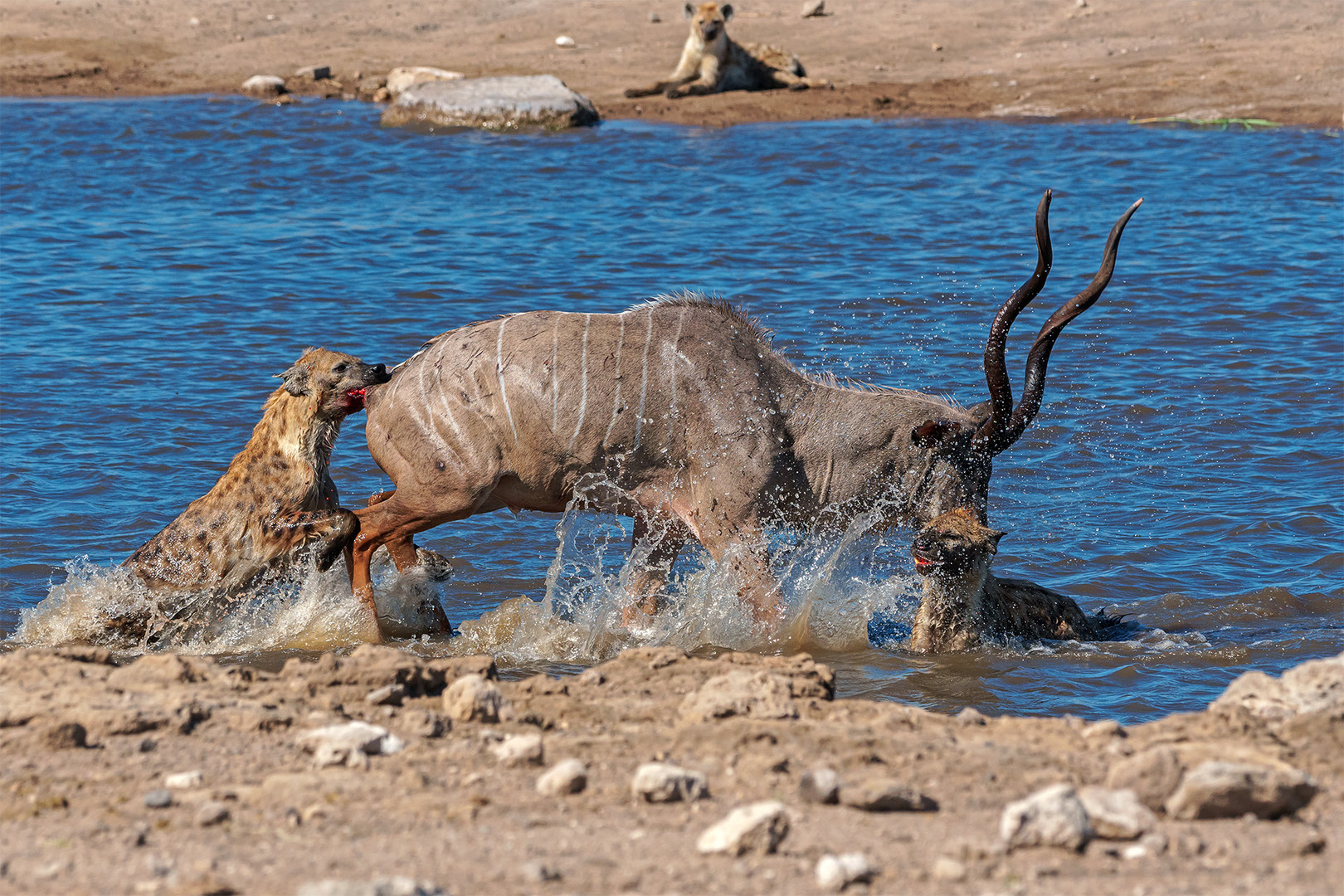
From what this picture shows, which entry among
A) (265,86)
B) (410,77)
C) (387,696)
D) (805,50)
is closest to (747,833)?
(387,696)

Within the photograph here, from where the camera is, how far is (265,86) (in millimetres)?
25688

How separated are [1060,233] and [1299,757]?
12.4 m

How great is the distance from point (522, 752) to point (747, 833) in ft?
3.48

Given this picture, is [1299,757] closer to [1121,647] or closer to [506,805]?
[506,805]

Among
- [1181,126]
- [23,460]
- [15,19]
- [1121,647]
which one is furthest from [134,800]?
[15,19]

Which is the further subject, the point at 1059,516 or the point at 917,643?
the point at 1059,516

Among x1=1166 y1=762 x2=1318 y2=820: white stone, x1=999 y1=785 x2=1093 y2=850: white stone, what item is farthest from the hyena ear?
x1=1166 y1=762 x2=1318 y2=820: white stone

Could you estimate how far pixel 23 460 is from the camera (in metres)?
11.1

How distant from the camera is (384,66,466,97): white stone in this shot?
2511 centimetres

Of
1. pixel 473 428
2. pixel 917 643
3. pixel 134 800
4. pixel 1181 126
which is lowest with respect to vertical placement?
pixel 917 643

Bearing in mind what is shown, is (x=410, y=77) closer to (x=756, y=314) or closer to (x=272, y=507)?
(x=756, y=314)

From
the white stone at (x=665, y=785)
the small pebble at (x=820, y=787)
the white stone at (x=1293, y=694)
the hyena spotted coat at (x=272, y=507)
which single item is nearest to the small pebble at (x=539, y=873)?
the white stone at (x=665, y=785)

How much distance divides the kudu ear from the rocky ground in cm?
221

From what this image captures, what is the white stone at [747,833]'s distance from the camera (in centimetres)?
428
